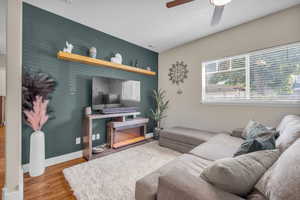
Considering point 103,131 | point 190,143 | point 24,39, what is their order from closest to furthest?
point 24,39, point 190,143, point 103,131

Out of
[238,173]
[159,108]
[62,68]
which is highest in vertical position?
[62,68]

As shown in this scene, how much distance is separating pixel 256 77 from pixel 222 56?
81cm

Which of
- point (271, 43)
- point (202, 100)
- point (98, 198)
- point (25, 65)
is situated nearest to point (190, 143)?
point (202, 100)

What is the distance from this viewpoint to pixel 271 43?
2377mm

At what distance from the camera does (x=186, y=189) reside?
821 millimetres

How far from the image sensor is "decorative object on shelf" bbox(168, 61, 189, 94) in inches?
144

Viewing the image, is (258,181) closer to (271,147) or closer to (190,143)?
(271,147)

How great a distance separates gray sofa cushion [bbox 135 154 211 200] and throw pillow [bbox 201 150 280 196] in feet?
1.09

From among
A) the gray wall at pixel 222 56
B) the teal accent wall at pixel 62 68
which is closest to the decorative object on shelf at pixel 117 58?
the teal accent wall at pixel 62 68

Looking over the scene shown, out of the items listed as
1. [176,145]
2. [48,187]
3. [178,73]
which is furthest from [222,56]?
[48,187]

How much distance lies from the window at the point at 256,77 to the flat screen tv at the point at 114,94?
181 centimetres

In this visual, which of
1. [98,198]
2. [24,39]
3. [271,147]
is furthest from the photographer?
[24,39]

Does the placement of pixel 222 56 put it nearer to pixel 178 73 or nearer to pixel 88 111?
pixel 178 73

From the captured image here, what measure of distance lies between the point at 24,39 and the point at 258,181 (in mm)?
3291
